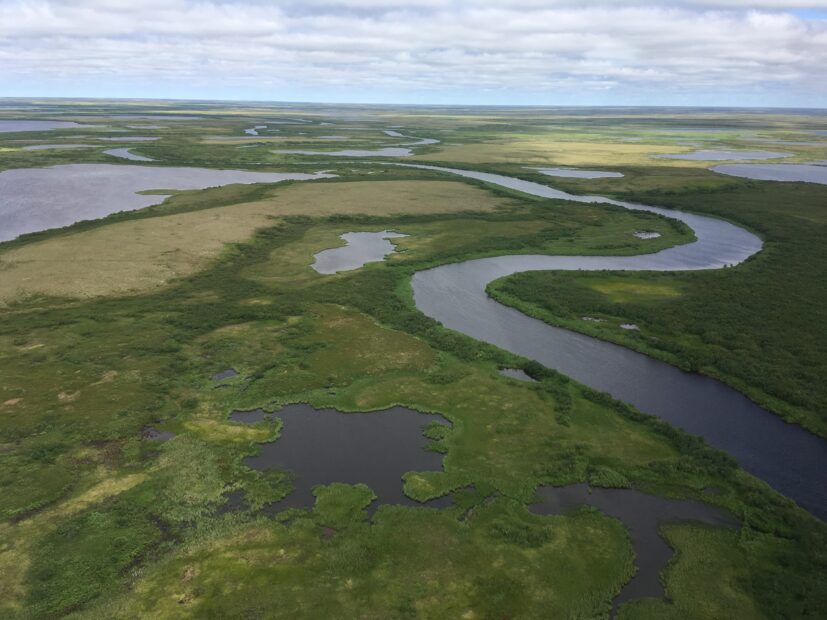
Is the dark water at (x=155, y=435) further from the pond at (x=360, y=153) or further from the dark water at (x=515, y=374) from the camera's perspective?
the pond at (x=360, y=153)

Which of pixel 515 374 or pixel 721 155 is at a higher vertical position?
pixel 721 155

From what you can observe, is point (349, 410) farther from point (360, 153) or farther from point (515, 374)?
point (360, 153)

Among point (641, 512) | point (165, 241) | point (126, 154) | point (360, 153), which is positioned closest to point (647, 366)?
point (641, 512)

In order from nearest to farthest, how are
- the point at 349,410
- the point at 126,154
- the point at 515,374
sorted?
the point at 349,410 → the point at 515,374 → the point at 126,154

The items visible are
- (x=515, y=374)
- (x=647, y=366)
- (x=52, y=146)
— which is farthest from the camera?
(x=52, y=146)

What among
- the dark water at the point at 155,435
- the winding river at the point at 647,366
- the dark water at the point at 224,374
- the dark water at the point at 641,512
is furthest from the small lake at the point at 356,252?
the dark water at the point at 641,512

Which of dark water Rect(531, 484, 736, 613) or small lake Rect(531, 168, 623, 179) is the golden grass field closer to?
small lake Rect(531, 168, 623, 179)
